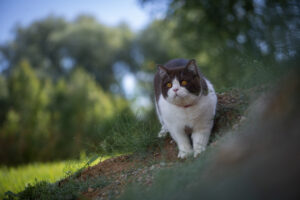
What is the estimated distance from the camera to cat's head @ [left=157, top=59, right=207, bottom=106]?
8.80ft

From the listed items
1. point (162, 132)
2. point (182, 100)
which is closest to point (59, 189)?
point (162, 132)

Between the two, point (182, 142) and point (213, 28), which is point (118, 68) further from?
point (182, 142)

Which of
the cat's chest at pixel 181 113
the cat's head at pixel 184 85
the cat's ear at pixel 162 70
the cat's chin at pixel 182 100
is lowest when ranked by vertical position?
the cat's chest at pixel 181 113

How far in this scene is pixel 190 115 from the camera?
2.77m

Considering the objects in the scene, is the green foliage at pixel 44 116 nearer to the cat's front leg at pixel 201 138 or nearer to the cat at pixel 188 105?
the cat at pixel 188 105

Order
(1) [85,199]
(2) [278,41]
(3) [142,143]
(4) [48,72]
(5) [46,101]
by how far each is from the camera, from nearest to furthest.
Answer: (2) [278,41], (1) [85,199], (3) [142,143], (5) [46,101], (4) [48,72]

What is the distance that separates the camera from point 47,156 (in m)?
8.48

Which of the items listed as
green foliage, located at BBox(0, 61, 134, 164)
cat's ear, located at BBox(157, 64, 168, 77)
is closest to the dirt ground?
cat's ear, located at BBox(157, 64, 168, 77)

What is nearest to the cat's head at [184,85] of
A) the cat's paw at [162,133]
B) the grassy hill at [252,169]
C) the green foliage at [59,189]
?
the cat's paw at [162,133]

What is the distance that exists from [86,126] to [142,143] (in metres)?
6.04

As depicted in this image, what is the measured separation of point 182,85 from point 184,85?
21mm

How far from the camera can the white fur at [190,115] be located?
8.85ft

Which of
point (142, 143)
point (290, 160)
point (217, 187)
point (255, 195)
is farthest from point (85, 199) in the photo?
point (290, 160)

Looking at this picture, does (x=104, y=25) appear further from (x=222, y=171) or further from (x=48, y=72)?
(x=222, y=171)
